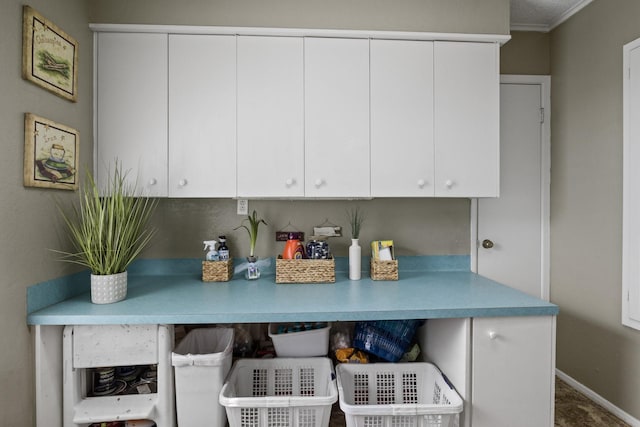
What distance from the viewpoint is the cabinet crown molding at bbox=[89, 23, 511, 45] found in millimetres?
1753

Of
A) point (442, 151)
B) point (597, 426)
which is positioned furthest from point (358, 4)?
point (597, 426)

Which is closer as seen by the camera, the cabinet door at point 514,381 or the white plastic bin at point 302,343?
the cabinet door at point 514,381

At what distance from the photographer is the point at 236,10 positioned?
1790mm

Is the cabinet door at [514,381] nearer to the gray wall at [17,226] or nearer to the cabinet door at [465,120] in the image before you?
the cabinet door at [465,120]

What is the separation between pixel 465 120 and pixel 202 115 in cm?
144

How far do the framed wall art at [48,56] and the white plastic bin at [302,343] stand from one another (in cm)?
158

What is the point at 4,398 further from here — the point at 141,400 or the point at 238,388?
the point at 238,388

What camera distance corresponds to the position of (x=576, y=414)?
195 centimetres

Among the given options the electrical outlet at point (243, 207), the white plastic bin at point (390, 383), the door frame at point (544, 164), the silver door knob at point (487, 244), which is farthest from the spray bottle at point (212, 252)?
the door frame at point (544, 164)

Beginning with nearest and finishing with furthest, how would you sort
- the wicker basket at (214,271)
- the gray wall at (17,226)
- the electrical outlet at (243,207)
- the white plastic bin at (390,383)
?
the gray wall at (17,226), the white plastic bin at (390,383), the wicker basket at (214,271), the electrical outlet at (243,207)

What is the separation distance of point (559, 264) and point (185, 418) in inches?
98.0

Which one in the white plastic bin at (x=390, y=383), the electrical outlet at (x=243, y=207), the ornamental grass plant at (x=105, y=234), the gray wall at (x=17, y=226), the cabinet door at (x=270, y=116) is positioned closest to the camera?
the gray wall at (x=17, y=226)

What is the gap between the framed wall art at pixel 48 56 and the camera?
1343 millimetres

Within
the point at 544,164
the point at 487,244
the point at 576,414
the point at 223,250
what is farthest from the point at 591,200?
the point at 223,250
